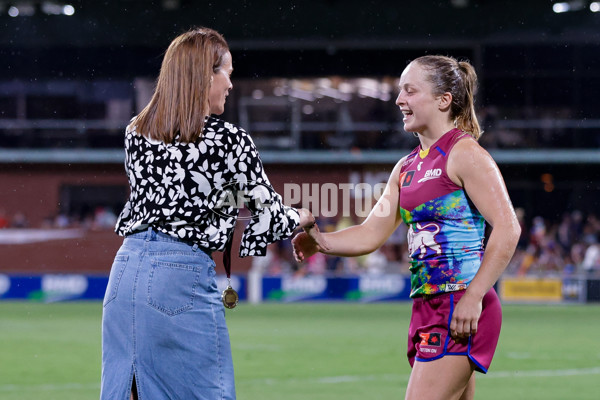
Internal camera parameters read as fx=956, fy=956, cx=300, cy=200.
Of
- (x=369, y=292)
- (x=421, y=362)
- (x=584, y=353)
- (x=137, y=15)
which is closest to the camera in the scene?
(x=421, y=362)

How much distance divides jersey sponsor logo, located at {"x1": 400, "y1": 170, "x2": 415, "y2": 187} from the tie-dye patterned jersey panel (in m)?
0.05

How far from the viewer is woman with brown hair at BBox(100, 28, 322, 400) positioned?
10.5 ft

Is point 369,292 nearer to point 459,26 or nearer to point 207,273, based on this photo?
point 459,26

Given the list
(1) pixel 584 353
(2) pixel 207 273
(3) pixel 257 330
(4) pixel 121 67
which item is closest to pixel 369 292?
(3) pixel 257 330

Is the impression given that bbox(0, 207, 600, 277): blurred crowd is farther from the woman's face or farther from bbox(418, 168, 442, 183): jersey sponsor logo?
the woman's face

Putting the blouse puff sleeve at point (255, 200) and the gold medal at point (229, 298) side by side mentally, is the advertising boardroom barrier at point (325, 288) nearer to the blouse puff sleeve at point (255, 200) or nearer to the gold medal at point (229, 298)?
the gold medal at point (229, 298)

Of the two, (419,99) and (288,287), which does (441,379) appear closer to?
(419,99)

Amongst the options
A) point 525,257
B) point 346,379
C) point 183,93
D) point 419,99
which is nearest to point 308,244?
point 419,99

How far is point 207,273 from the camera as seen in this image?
3.29 meters

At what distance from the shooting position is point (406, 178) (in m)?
4.14

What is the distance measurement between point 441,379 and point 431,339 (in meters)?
0.17

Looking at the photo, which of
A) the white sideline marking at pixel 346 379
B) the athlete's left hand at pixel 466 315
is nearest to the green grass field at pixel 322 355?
the white sideline marking at pixel 346 379

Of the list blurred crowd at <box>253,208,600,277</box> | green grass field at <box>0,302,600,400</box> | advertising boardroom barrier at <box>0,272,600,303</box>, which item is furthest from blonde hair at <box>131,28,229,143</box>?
blurred crowd at <box>253,208,600,277</box>

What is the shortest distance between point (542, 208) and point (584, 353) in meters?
17.9
